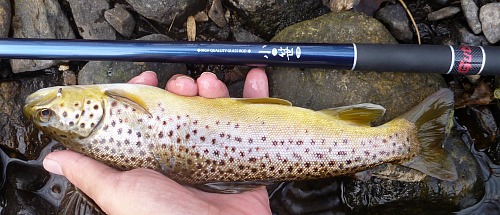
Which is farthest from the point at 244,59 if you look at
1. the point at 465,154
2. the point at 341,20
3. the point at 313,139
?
the point at 465,154

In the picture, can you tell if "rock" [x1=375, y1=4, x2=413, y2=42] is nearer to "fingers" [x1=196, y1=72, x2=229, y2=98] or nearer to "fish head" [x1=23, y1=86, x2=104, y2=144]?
"fingers" [x1=196, y1=72, x2=229, y2=98]

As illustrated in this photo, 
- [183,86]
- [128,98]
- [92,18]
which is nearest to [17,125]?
[92,18]

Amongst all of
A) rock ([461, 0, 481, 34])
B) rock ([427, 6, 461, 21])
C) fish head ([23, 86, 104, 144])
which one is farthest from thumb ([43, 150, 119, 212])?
rock ([461, 0, 481, 34])

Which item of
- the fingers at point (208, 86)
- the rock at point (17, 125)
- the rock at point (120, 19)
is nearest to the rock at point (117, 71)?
the rock at point (120, 19)

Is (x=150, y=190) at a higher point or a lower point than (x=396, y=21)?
lower

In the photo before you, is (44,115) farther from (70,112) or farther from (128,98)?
(128,98)

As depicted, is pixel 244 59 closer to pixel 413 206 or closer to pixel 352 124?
pixel 352 124
